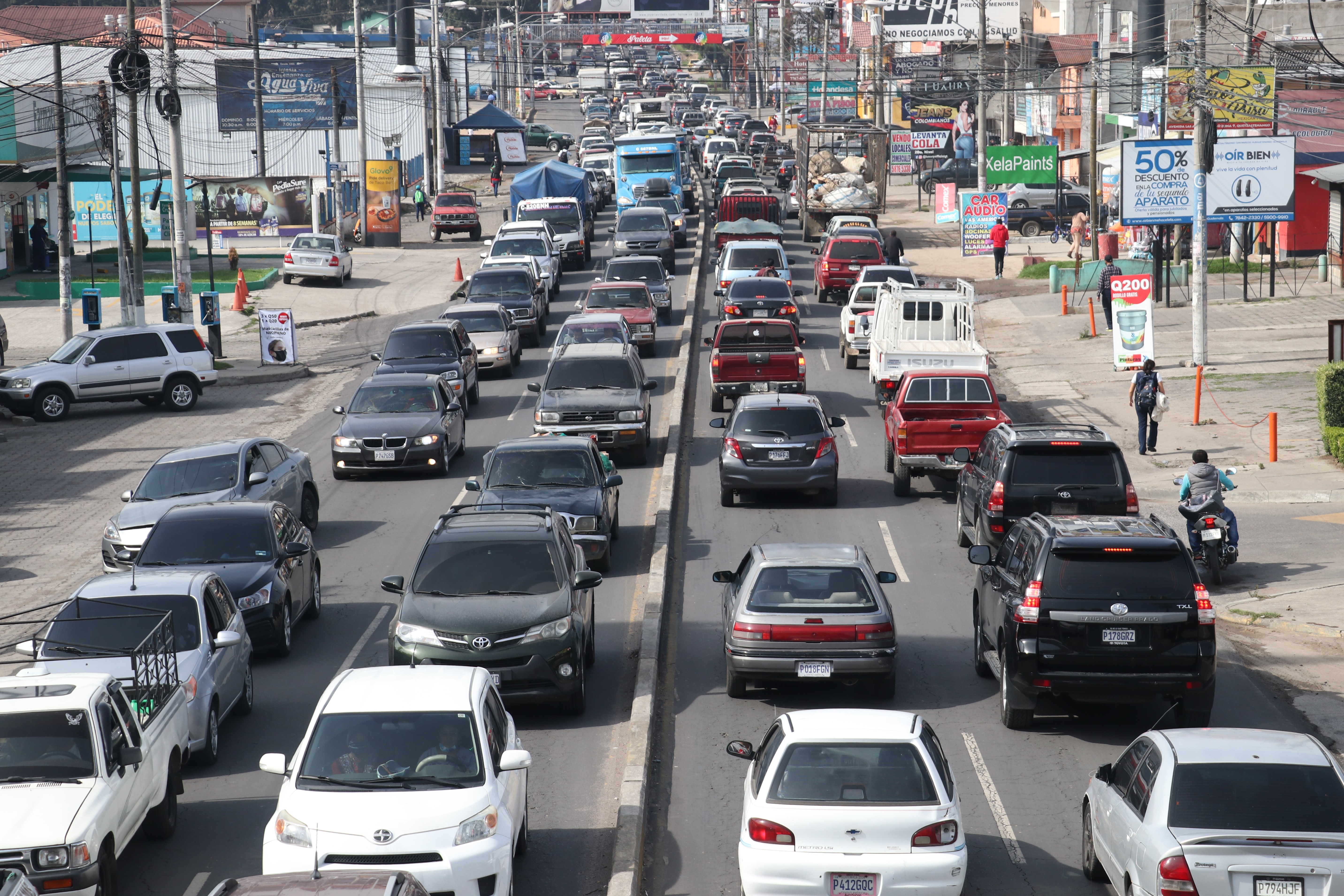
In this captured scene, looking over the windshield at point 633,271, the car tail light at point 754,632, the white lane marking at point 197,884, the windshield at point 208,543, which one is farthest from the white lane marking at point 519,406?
the white lane marking at point 197,884

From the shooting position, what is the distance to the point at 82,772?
399 inches

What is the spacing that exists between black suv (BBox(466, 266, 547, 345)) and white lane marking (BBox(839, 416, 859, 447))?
10.5m

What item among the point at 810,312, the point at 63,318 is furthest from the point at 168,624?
the point at 810,312

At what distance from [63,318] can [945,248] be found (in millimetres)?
32401

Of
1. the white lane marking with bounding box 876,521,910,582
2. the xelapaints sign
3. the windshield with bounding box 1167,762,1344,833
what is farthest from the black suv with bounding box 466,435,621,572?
the xelapaints sign

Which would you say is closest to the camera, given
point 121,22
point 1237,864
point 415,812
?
point 1237,864

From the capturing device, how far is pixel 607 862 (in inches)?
425

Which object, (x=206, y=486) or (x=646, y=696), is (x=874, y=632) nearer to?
(x=646, y=696)

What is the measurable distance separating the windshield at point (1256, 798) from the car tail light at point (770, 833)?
7.27 ft

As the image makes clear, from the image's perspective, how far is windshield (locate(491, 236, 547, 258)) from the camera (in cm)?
4406

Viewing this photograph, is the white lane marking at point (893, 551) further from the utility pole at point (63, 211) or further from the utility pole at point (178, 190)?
the utility pole at point (63, 211)

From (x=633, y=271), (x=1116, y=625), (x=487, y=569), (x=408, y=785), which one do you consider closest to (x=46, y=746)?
(x=408, y=785)

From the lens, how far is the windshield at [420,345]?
3003cm

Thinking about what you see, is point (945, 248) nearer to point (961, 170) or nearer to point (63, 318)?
point (961, 170)
